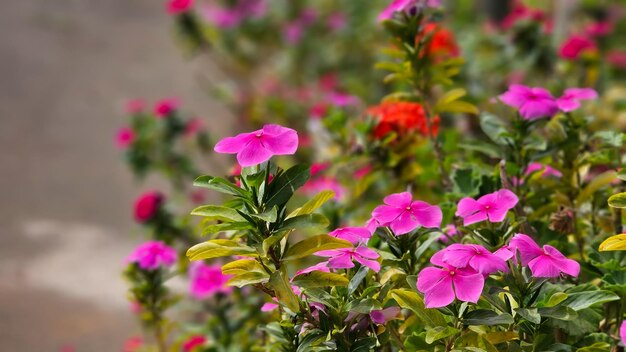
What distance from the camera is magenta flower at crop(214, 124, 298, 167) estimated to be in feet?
3.50

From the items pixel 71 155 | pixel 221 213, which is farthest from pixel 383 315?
pixel 71 155

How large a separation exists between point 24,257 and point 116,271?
0.49 meters

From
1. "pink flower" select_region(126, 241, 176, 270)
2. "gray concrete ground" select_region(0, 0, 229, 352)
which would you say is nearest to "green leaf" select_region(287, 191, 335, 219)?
"pink flower" select_region(126, 241, 176, 270)

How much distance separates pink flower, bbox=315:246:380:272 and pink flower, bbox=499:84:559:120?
1.70 feet

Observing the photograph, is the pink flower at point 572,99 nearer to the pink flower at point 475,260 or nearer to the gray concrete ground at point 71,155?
the pink flower at point 475,260

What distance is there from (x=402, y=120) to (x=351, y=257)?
2.68ft

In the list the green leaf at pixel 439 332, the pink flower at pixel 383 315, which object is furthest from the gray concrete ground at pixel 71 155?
the green leaf at pixel 439 332

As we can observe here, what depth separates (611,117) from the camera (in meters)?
2.95

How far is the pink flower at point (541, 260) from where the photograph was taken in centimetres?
105

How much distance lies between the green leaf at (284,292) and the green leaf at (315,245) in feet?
0.16

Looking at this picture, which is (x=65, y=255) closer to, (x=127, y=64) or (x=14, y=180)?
(x=14, y=180)

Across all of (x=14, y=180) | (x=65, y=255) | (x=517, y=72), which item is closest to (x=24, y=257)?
(x=65, y=255)

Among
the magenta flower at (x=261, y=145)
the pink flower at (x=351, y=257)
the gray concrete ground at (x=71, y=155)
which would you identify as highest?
the gray concrete ground at (x=71, y=155)

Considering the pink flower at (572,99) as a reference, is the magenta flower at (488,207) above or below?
below
